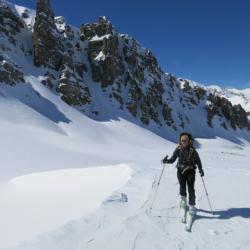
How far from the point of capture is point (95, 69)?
90688 mm

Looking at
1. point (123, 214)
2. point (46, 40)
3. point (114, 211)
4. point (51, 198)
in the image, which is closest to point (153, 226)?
point (123, 214)

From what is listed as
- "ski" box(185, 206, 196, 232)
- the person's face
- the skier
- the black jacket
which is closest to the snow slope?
"ski" box(185, 206, 196, 232)

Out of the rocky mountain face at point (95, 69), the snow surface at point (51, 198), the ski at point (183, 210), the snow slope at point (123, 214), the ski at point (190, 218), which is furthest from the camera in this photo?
the rocky mountain face at point (95, 69)

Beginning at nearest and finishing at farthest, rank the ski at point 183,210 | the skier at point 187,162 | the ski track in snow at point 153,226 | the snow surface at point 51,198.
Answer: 1. the ski track in snow at point 153,226
2. the ski at point 183,210
3. the snow surface at point 51,198
4. the skier at point 187,162

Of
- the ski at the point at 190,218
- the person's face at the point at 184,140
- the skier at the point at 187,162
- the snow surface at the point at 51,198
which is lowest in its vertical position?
the ski at the point at 190,218

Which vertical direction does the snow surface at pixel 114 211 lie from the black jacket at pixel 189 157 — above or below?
below

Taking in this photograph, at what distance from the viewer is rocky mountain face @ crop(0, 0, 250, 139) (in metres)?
76.5

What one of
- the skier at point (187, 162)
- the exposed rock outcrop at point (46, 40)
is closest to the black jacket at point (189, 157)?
the skier at point (187, 162)

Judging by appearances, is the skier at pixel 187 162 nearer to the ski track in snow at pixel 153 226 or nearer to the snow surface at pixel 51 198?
the ski track in snow at pixel 153 226

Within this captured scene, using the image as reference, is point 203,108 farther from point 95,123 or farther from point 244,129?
point 95,123

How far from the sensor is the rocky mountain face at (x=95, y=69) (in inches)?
3012

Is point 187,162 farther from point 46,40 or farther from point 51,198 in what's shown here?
point 46,40

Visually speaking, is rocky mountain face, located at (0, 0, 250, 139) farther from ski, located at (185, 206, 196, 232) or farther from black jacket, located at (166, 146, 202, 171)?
ski, located at (185, 206, 196, 232)

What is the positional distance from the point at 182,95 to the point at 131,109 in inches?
1298
